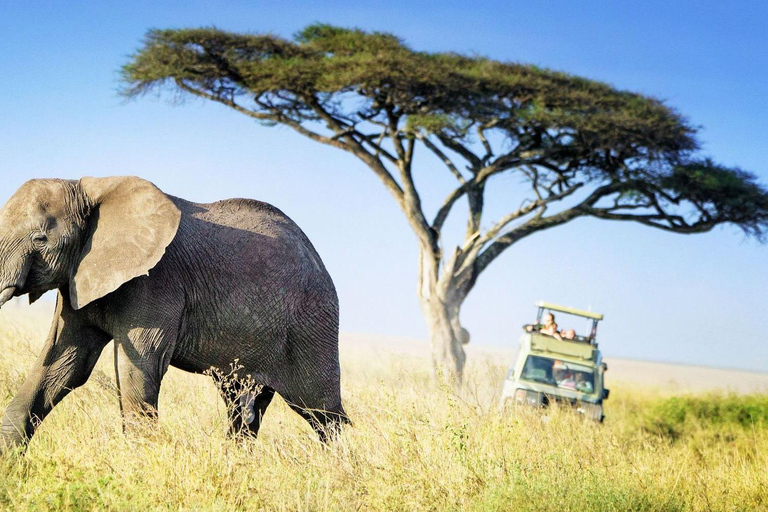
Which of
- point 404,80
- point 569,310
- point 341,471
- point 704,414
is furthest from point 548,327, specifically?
point 341,471

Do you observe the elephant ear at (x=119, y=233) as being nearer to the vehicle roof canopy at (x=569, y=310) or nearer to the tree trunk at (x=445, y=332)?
the vehicle roof canopy at (x=569, y=310)

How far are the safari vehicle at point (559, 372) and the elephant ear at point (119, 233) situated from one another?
23.3 feet

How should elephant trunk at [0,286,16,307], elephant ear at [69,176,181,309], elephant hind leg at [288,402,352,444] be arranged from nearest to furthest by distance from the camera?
elephant trunk at [0,286,16,307], elephant ear at [69,176,181,309], elephant hind leg at [288,402,352,444]

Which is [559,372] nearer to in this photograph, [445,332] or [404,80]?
[445,332]

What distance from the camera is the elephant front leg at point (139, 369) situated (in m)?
6.07

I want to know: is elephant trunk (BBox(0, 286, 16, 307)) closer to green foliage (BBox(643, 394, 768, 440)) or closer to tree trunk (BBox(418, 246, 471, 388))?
green foliage (BBox(643, 394, 768, 440))

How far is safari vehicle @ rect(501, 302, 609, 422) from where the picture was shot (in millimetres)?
12852

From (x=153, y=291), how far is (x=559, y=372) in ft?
28.0

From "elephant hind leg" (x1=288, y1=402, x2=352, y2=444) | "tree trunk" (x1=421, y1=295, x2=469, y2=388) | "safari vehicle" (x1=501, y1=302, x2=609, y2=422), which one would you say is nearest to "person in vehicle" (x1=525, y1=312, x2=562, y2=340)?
"safari vehicle" (x1=501, y1=302, x2=609, y2=422)

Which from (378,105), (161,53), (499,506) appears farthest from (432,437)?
(161,53)

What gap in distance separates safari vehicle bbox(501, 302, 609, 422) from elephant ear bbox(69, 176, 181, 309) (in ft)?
23.3

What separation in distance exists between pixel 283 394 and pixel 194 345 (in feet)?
3.00

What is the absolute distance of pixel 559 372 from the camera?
44.9 ft

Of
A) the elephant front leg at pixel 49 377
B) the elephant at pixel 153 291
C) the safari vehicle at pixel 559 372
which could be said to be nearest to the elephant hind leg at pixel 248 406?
the elephant at pixel 153 291
